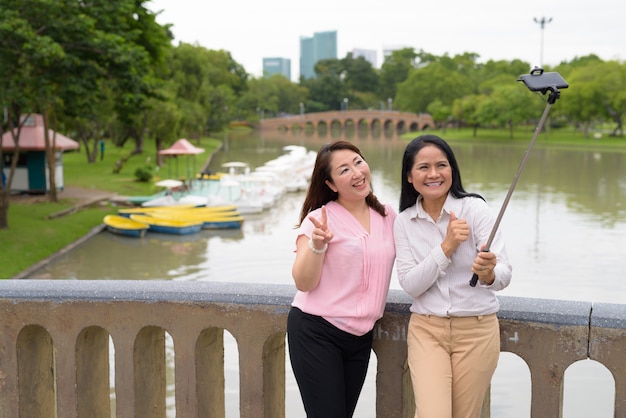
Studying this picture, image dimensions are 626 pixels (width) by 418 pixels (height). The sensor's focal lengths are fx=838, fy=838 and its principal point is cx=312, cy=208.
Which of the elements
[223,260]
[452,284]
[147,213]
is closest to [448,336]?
[452,284]

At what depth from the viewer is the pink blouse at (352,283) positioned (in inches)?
133

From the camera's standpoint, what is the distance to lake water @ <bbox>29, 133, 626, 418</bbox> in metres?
11.2

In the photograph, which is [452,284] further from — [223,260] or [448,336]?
[223,260]

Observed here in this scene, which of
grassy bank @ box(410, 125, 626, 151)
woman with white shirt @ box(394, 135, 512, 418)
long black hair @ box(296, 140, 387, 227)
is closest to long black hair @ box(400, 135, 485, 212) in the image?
woman with white shirt @ box(394, 135, 512, 418)

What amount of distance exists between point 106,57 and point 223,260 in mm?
5611

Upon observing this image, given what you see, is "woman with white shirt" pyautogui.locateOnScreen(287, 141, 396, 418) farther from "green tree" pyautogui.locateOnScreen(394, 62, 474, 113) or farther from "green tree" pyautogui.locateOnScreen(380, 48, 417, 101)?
"green tree" pyautogui.locateOnScreen(380, 48, 417, 101)

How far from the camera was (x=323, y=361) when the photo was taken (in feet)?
11.0

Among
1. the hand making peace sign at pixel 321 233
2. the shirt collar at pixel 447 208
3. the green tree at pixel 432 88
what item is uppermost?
the green tree at pixel 432 88

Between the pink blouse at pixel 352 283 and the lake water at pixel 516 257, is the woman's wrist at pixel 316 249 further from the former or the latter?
the lake water at pixel 516 257

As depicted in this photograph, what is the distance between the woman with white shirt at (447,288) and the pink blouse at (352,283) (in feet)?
0.32

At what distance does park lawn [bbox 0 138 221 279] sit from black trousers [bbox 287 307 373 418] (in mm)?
13668

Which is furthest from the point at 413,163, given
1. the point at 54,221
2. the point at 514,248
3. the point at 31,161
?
Answer: the point at 31,161

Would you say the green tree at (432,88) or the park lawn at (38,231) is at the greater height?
the green tree at (432,88)

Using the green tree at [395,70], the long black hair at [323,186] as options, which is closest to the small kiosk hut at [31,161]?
the long black hair at [323,186]
